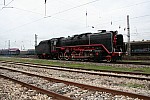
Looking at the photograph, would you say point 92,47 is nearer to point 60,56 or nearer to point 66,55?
point 66,55

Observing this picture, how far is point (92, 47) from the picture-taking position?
25.1 m

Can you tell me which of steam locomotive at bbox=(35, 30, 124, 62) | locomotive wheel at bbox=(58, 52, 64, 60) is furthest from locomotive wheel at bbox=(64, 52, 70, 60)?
locomotive wheel at bbox=(58, 52, 64, 60)

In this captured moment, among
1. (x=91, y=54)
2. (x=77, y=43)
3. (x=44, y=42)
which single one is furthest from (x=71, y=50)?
(x=44, y=42)

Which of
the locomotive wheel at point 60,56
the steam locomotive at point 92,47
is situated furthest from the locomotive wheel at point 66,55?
the locomotive wheel at point 60,56

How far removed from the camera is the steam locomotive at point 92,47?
908 inches

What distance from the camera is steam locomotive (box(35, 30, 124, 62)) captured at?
23.1m

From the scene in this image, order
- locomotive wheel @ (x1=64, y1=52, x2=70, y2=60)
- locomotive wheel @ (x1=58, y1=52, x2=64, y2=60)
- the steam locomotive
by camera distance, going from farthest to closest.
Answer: locomotive wheel @ (x1=58, y1=52, x2=64, y2=60) < locomotive wheel @ (x1=64, y1=52, x2=70, y2=60) < the steam locomotive

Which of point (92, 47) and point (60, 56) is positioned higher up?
point (92, 47)

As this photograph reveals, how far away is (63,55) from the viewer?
1222 inches

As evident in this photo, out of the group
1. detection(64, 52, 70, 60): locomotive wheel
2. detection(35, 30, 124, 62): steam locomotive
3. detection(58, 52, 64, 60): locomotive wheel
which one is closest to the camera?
detection(35, 30, 124, 62): steam locomotive

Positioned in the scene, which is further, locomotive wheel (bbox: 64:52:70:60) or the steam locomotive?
locomotive wheel (bbox: 64:52:70:60)

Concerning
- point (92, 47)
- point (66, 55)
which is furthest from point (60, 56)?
point (92, 47)

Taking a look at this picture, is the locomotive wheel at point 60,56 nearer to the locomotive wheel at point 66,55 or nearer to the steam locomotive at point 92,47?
the steam locomotive at point 92,47

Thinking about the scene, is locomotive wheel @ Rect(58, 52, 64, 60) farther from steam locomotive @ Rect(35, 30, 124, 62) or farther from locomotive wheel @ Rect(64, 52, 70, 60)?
locomotive wheel @ Rect(64, 52, 70, 60)
